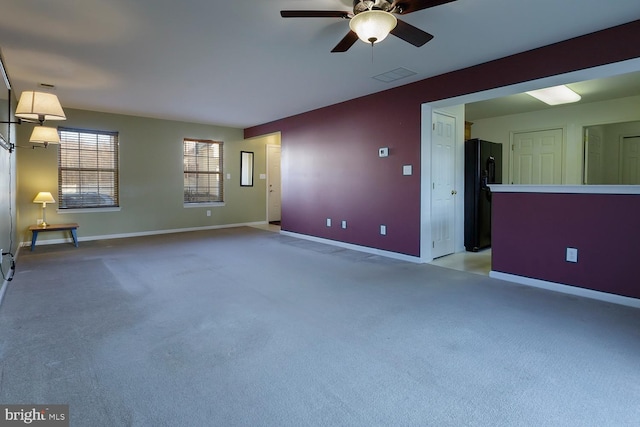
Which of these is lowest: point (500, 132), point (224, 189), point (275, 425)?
point (275, 425)

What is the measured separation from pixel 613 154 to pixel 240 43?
6914 millimetres

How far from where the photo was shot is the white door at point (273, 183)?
8898mm

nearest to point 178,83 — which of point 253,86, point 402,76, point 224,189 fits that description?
point 253,86

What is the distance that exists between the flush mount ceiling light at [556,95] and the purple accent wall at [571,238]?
2075mm

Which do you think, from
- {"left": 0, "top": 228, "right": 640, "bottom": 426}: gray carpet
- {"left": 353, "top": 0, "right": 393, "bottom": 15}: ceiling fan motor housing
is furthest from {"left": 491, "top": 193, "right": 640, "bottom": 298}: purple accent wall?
{"left": 353, "top": 0, "right": 393, "bottom": 15}: ceiling fan motor housing

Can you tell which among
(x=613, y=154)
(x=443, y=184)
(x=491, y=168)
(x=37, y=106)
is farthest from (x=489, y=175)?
(x=37, y=106)

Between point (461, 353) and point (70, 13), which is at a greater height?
point (70, 13)

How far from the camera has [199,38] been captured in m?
3.13

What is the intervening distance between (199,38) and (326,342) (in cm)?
285

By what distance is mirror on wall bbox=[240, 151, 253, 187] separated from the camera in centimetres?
830

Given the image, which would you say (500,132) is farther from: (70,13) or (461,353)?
(70,13)

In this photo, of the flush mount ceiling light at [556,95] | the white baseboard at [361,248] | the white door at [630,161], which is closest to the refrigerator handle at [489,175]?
the flush mount ceiling light at [556,95]

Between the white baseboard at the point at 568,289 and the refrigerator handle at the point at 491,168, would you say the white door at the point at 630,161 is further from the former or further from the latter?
the white baseboard at the point at 568,289

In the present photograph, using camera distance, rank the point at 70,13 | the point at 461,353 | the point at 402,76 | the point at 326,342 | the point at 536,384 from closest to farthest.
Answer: the point at 536,384
the point at 461,353
the point at 326,342
the point at 70,13
the point at 402,76
